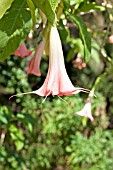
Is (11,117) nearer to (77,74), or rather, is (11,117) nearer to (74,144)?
(74,144)

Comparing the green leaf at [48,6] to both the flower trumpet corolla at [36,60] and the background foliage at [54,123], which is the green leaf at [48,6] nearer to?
the flower trumpet corolla at [36,60]

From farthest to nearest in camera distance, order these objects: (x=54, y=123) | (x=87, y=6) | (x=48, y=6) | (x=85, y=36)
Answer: (x=54, y=123)
(x=87, y=6)
(x=85, y=36)
(x=48, y=6)

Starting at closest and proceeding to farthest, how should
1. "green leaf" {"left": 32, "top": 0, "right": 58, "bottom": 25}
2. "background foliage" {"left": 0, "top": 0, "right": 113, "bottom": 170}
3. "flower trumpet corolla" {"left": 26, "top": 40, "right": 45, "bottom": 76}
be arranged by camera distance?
"green leaf" {"left": 32, "top": 0, "right": 58, "bottom": 25}
"flower trumpet corolla" {"left": 26, "top": 40, "right": 45, "bottom": 76}
"background foliage" {"left": 0, "top": 0, "right": 113, "bottom": 170}

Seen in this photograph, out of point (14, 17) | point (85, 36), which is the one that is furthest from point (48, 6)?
point (85, 36)

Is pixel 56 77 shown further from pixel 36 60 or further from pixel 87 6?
pixel 87 6

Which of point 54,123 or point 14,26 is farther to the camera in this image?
point 54,123

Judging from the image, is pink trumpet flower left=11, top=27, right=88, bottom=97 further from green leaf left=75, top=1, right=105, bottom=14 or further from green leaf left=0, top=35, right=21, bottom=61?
green leaf left=75, top=1, right=105, bottom=14

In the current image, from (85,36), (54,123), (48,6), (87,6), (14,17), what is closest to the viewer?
(48,6)

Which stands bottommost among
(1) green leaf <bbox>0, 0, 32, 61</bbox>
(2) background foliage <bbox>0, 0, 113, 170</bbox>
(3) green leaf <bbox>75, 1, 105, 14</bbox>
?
(2) background foliage <bbox>0, 0, 113, 170</bbox>

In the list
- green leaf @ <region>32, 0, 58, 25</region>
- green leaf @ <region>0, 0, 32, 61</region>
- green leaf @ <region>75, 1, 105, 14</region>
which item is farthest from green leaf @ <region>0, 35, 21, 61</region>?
green leaf @ <region>75, 1, 105, 14</region>
